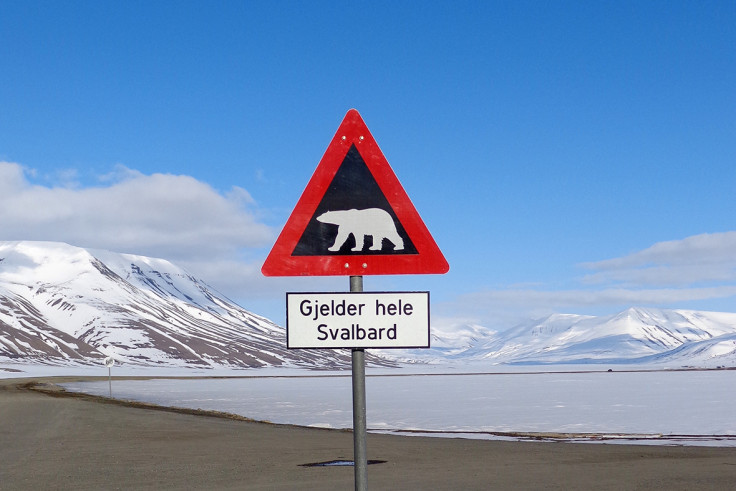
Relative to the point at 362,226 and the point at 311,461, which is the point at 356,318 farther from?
the point at 311,461

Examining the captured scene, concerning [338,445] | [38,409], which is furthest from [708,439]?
[38,409]

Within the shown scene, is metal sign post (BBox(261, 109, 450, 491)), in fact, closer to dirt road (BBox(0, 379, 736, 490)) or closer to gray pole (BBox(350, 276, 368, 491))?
gray pole (BBox(350, 276, 368, 491))

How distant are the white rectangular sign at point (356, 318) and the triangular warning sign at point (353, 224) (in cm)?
22

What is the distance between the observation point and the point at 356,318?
5.38 meters

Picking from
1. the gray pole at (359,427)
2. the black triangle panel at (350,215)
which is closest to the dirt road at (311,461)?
the gray pole at (359,427)

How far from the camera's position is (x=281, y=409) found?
157 ft

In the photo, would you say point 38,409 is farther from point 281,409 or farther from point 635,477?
point 635,477

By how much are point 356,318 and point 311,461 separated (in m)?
13.9

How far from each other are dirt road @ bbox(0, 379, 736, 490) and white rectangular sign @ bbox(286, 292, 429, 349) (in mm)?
9277

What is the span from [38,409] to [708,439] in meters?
30.6

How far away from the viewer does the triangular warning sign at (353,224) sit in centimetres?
551

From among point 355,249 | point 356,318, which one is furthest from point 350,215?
point 356,318

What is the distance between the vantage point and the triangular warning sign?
18.1 feet

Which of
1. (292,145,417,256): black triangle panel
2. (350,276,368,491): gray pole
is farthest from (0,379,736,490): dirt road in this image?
(292,145,417,256): black triangle panel
